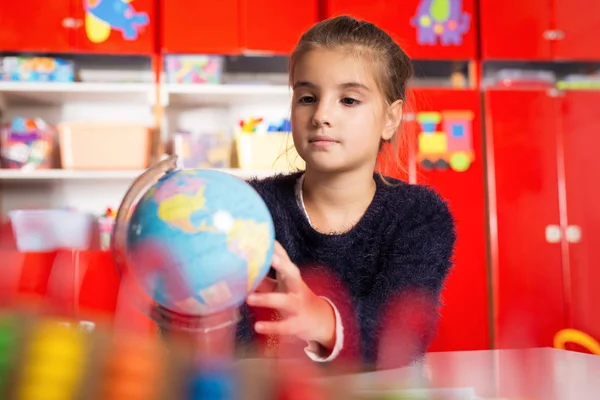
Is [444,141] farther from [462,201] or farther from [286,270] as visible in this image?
[286,270]

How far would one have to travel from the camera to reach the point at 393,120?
1262mm

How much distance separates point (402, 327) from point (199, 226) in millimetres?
419

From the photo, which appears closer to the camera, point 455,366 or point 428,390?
point 428,390

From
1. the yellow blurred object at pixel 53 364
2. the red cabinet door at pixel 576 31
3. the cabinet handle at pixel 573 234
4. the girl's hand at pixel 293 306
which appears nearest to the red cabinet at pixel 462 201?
the cabinet handle at pixel 573 234

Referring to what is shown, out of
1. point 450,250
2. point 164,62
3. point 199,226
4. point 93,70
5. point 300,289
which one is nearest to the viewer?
point 199,226

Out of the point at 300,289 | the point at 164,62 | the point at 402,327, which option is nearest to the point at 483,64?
the point at 164,62

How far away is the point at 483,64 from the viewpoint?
280cm

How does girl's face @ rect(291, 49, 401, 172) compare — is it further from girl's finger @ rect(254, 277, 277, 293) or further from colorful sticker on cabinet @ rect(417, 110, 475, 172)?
colorful sticker on cabinet @ rect(417, 110, 475, 172)

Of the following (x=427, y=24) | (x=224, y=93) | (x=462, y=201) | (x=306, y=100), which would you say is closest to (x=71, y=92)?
(x=224, y=93)

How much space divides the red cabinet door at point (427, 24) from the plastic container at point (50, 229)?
146 centimetres

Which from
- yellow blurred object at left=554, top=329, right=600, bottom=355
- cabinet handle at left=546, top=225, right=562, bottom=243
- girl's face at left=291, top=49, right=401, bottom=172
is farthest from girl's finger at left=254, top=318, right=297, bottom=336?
cabinet handle at left=546, top=225, right=562, bottom=243

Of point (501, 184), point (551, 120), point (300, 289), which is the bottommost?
point (300, 289)

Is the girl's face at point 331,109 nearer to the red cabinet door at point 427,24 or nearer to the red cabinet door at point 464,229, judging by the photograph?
the red cabinet door at point 464,229

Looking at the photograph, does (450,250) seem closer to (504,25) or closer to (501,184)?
(501,184)
